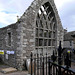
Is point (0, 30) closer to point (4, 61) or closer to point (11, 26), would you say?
point (11, 26)

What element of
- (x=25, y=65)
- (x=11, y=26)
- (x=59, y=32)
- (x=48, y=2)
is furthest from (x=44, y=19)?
Answer: (x=25, y=65)

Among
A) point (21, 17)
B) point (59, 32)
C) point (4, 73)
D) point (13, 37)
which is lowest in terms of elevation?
point (4, 73)

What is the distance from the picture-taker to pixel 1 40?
923cm

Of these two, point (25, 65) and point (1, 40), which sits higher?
point (1, 40)

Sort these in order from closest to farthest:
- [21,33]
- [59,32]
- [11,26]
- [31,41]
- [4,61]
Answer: [21,33], [31,41], [11,26], [4,61], [59,32]

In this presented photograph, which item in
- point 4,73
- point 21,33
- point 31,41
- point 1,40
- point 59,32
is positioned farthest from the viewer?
point 59,32

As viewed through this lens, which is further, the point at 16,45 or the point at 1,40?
the point at 1,40

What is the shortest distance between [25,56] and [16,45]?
110cm

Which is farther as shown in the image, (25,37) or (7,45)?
→ (7,45)

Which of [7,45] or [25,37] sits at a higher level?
[25,37]

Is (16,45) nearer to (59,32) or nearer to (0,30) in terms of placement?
(0,30)

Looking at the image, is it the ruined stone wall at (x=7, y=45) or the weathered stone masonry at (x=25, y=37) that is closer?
the weathered stone masonry at (x=25, y=37)

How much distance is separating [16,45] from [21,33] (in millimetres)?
1073

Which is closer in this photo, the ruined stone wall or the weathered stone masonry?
the weathered stone masonry
